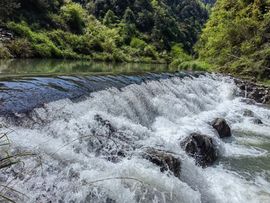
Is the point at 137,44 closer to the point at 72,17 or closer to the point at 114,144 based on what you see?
the point at 72,17

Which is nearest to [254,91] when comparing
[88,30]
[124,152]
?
[124,152]

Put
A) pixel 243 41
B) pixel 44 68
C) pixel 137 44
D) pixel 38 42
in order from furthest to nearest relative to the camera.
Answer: pixel 137 44 → pixel 38 42 → pixel 243 41 → pixel 44 68

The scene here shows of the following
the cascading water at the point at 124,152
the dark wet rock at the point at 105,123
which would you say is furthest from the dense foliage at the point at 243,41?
the dark wet rock at the point at 105,123

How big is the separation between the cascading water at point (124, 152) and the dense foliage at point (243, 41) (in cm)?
1059

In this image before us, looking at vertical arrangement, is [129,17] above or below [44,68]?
below

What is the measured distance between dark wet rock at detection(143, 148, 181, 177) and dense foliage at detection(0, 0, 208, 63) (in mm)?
18986

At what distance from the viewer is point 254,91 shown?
19047mm

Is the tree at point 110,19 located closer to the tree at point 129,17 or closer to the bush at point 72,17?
the tree at point 129,17

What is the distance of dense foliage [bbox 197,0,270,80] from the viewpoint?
904 inches

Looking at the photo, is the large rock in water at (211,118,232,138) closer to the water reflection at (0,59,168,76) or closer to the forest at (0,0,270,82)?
the water reflection at (0,59,168,76)

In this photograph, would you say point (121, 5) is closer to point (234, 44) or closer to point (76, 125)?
point (234, 44)

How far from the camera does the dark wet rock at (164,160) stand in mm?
6297

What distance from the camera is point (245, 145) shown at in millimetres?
10289

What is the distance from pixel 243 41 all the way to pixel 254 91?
8.74 metres
